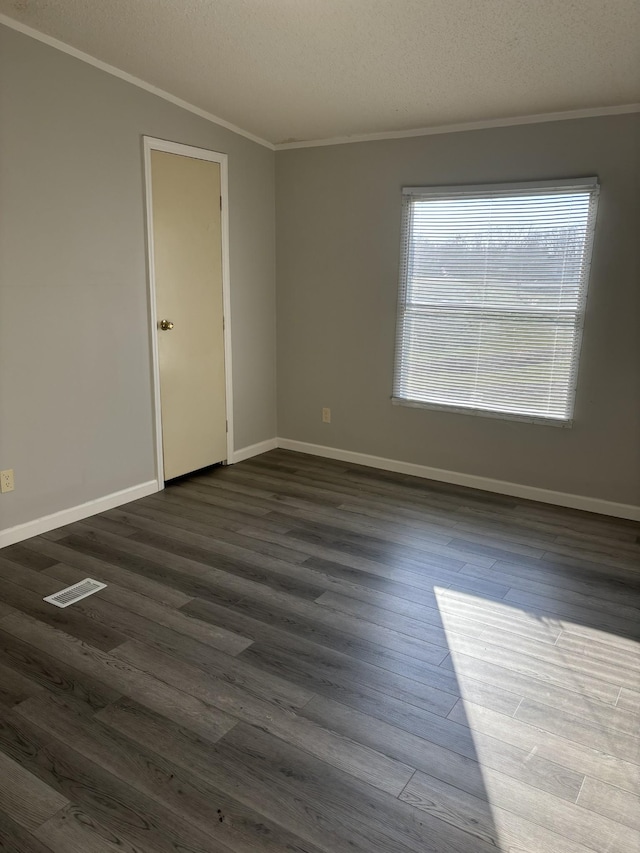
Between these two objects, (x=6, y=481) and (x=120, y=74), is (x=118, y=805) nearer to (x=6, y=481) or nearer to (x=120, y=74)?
(x=6, y=481)

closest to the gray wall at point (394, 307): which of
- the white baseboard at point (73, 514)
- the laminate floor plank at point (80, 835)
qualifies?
the white baseboard at point (73, 514)

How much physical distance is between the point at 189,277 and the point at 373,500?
1.93 metres

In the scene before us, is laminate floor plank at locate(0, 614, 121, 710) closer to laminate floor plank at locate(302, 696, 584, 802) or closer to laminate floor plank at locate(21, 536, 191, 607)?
laminate floor plank at locate(21, 536, 191, 607)

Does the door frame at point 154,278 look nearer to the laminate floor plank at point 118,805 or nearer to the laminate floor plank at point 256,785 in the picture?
the laminate floor plank at point 256,785

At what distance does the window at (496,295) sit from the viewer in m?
3.67

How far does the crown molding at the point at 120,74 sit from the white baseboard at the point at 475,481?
239 centimetres

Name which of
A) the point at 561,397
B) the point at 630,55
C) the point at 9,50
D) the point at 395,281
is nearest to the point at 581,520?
the point at 561,397

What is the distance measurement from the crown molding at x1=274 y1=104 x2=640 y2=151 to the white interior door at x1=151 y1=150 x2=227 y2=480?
808 millimetres

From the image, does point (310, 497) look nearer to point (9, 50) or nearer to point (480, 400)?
point (480, 400)

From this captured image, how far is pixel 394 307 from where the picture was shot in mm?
4340

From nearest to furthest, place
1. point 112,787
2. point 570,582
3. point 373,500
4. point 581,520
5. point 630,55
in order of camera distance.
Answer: point 112,787 < point 630,55 < point 570,582 < point 581,520 < point 373,500

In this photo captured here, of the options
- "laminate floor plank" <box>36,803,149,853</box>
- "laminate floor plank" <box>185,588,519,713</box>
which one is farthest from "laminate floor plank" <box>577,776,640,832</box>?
"laminate floor plank" <box>36,803,149,853</box>

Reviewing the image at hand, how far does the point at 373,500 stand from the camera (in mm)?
3971

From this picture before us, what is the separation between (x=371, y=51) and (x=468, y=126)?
1159 millimetres
